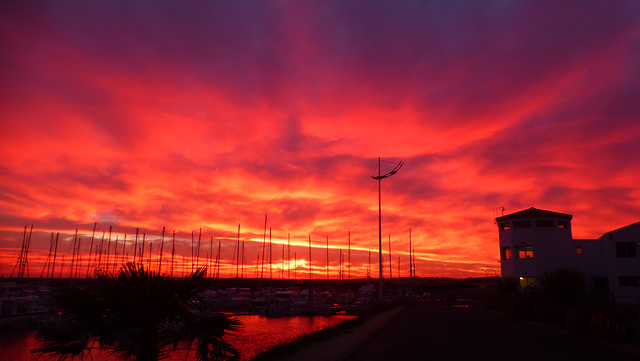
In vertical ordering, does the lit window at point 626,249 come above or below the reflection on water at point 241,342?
above

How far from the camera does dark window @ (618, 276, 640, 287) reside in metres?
44.7

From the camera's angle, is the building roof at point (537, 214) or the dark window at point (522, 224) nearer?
the building roof at point (537, 214)

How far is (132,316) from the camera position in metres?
7.63

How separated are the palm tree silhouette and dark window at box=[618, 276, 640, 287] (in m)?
52.3

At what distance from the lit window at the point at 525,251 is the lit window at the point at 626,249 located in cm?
931

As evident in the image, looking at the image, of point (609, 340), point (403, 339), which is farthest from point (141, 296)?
point (609, 340)

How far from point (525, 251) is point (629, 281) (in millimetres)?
11200

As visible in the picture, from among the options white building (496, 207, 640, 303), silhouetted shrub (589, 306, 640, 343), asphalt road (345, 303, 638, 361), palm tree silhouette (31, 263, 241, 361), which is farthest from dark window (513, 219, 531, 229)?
palm tree silhouette (31, 263, 241, 361)

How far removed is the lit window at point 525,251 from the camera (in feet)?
171

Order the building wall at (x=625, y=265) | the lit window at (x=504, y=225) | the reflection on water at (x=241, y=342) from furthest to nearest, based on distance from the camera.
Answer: the lit window at (x=504, y=225) → the building wall at (x=625, y=265) → the reflection on water at (x=241, y=342)

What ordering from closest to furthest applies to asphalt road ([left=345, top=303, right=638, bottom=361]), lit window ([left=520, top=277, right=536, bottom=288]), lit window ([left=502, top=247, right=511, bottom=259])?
asphalt road ([left=345, top=303, right=638, bottom=361]) < lit window ([left=520, top=277, right=536, bottom=288]) < lit window ([left=502, top=247, right=511, bottom=259])

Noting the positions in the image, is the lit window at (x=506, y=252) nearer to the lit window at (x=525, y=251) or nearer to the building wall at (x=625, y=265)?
the lit window at (x=525, y=251)

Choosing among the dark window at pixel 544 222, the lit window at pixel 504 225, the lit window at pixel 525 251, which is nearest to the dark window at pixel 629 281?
the lit window at pixel 525 251

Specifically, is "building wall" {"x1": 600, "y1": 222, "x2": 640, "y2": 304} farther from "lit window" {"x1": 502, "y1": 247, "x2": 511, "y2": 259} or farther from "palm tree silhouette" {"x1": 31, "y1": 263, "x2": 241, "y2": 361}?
"palm tree silhouette" {"x1": 31, "y1": 263, "x2": 241, "y2": 361}
